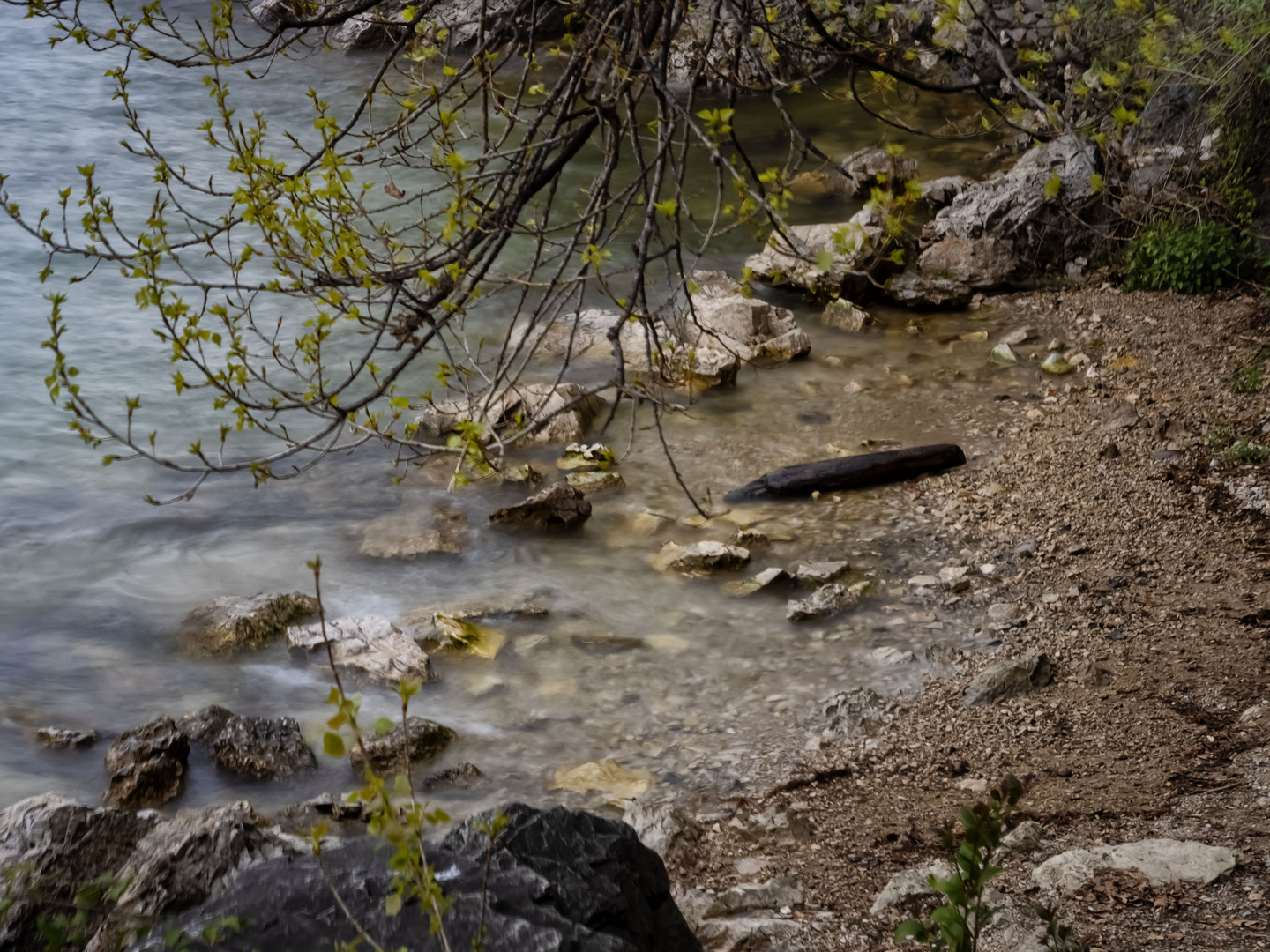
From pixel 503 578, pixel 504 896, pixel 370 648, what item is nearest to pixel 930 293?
pixel 503 578

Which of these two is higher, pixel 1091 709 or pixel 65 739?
pixel 1091 709

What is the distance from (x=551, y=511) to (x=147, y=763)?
2626 millimetres

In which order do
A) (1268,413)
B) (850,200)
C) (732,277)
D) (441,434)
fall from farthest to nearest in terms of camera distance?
(850,200) → (732,277) → (441,434) → (1268,413)

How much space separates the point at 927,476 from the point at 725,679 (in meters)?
2.27

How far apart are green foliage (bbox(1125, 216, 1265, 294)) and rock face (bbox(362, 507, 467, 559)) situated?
5.56 meters

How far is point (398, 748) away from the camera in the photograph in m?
4.53

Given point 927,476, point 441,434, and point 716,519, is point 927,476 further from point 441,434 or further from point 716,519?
point 441,434

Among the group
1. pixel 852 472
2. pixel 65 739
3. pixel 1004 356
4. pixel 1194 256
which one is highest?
pixel 1194 256

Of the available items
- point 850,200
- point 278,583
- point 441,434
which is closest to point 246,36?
point 850,200

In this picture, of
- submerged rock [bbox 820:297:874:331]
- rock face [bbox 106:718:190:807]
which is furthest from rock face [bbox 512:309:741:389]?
rock face [bbox 106:718:190:807]

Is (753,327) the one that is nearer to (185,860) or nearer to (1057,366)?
(1057,366)

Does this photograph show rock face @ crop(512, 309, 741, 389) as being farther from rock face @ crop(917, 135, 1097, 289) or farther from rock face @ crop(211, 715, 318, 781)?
rock face @ crop(211, 715, 318, 781)

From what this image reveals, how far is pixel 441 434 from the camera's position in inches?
289

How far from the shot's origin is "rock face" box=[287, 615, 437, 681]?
16.9 ft
